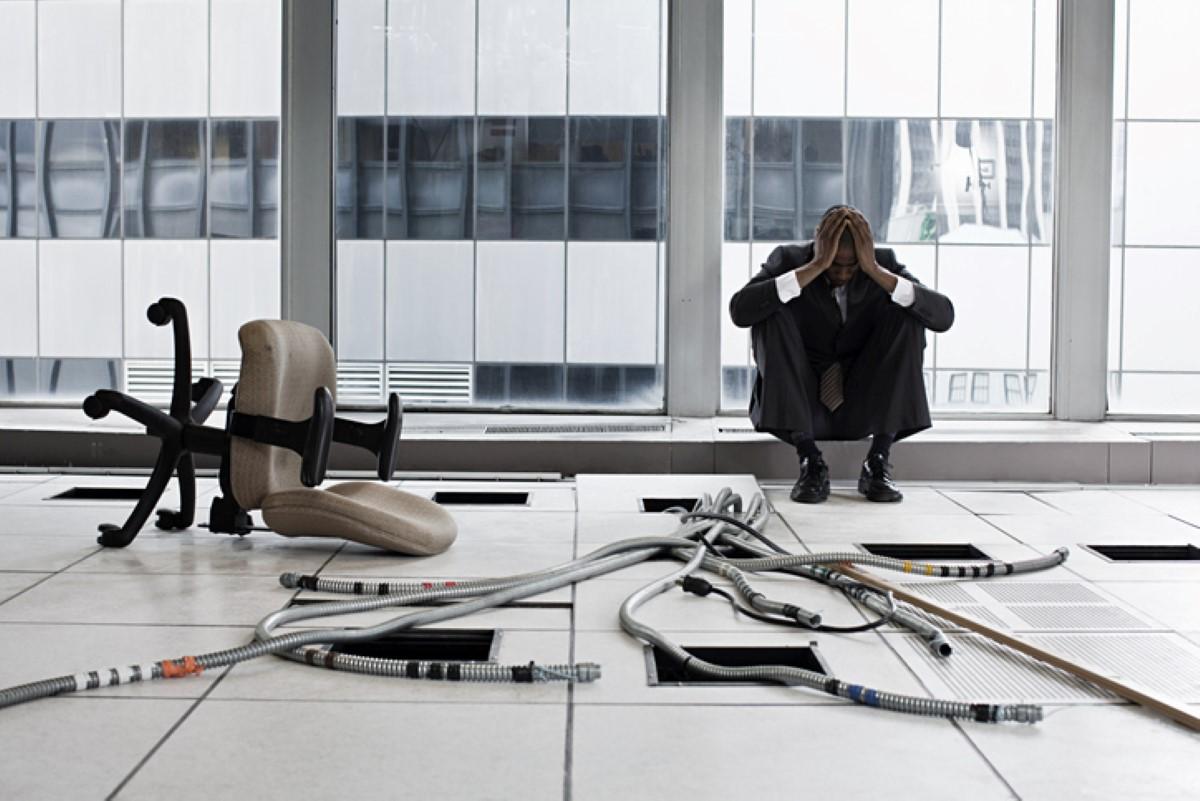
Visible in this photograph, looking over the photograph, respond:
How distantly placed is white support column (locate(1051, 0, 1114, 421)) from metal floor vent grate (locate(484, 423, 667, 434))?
164 cm

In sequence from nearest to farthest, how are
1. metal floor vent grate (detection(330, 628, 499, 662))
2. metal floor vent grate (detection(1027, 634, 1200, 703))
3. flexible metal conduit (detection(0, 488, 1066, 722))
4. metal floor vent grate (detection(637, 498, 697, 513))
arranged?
flexible metal conduit (detection(0, 488, 1066, 722)), metal floor vent grate (detection(1027, 634, 1200, 703)), metal floor vent grate (detection(330, 628, 499, 662)), metal floor vent grate (detection(637, 498, 697, 513))

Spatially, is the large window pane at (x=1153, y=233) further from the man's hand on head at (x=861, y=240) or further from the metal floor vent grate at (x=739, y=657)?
the metal floor vent grate at (x=739, y=657)

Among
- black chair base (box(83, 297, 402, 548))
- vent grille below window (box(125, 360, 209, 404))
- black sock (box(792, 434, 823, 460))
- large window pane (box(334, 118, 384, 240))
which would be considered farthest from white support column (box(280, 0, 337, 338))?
black sock (box(792, 434, 823, 460))

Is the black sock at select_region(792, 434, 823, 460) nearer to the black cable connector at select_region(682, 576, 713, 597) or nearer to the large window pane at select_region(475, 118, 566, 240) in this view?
the black cable connector at select_region(682, 576, 713, 597)

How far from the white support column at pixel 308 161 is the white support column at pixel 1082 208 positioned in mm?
2844

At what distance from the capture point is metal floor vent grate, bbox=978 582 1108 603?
8.78ft

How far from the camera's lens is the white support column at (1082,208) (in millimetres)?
4992

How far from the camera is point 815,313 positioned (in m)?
4.07

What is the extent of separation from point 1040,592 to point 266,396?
70.6 inches

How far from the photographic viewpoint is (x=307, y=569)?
9.57ft

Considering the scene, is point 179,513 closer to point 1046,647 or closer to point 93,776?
point 93,776

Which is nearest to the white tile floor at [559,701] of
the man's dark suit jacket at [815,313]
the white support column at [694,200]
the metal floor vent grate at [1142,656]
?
the metal floor vent grate at [1142,656]

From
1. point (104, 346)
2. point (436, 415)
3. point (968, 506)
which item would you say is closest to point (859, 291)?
point (968, 506)

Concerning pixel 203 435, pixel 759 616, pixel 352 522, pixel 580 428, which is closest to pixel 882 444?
pixel 580 428
